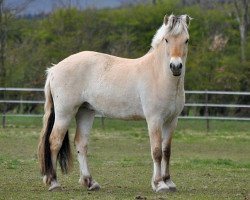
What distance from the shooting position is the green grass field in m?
11.1

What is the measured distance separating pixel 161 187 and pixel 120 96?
59.1 inches

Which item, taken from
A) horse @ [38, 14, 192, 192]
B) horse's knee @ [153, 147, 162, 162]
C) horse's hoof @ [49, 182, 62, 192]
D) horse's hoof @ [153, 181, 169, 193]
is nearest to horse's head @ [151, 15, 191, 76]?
horse @ [38, 14, 192, 192]

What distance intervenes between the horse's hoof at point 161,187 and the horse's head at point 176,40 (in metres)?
1.61

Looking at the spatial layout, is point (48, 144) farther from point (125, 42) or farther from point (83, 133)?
point (125, 42)

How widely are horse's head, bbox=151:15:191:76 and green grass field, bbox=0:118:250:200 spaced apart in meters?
1.81

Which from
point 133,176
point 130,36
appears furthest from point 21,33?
point 133,176

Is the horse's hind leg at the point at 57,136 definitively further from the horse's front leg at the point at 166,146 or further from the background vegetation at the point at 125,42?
the background vegetation at the point at 125,42

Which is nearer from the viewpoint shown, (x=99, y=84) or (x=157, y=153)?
(x=157, y=153)

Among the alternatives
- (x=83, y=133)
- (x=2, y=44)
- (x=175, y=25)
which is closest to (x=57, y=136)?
(x=83, y=133)

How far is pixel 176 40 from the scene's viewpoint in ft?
35.8

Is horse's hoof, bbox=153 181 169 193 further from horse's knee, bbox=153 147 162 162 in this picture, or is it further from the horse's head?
the horse's head

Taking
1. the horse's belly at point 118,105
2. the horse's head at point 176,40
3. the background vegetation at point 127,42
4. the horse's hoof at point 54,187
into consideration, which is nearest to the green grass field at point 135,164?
the horse's hoof at point 54,187

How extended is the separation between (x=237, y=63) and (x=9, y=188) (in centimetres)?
1946

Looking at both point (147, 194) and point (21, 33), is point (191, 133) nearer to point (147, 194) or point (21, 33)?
point (147, 194)
